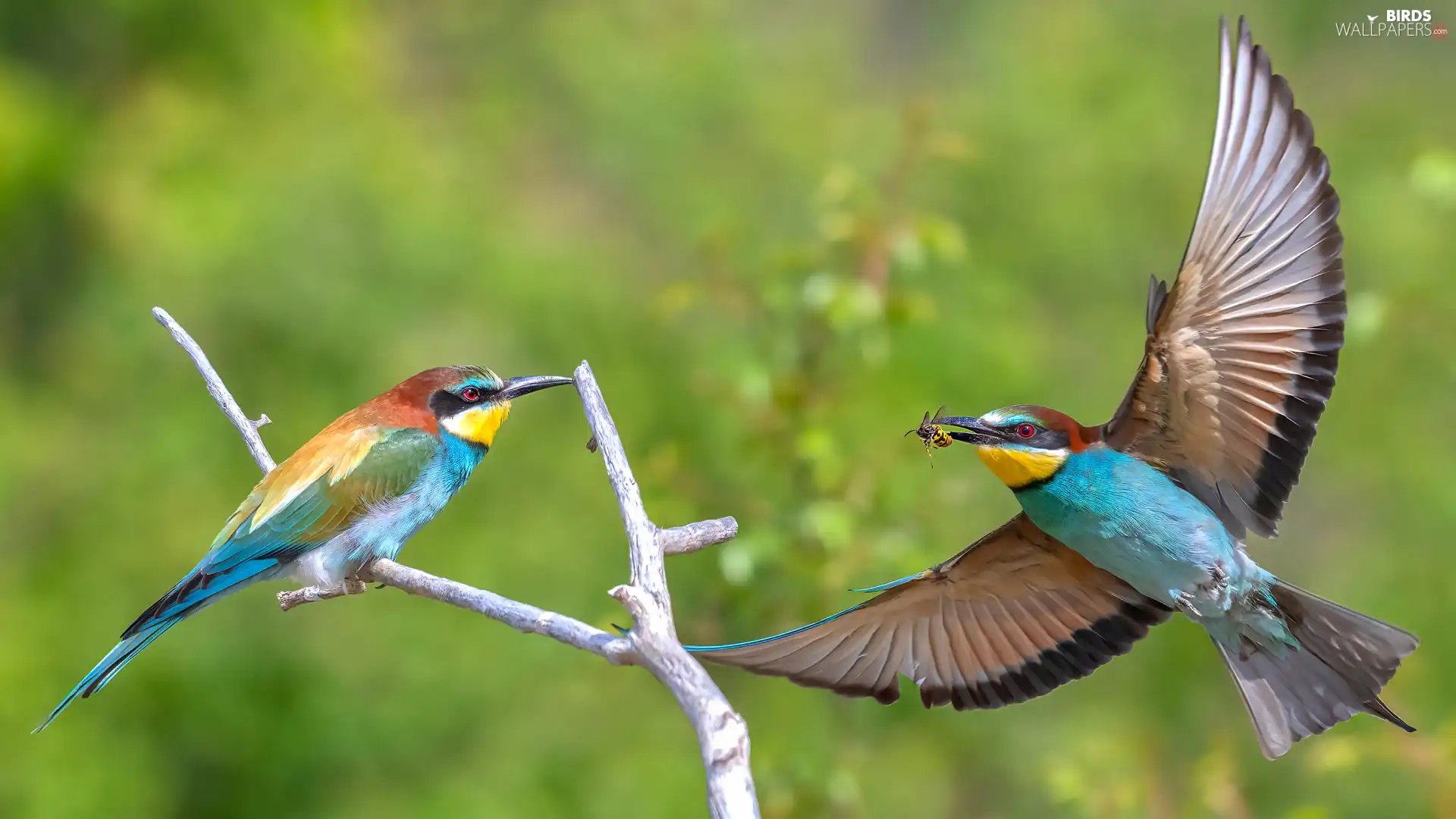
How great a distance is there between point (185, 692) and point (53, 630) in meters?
0.68

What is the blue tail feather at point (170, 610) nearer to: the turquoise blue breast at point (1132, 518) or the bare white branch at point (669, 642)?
the bare white branch at point (669, 642)

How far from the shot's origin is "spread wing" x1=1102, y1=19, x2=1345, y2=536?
2.55 meters

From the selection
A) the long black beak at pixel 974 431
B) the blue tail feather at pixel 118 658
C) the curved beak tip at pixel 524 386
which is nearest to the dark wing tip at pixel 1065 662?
the long black beak at pixel 974 431

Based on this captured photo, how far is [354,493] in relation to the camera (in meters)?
2.93

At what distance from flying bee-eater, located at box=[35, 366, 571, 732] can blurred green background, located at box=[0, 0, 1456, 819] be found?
0.66 meters

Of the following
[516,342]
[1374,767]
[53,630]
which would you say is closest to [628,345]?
[516,342]

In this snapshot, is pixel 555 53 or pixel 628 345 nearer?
pixel 628 345

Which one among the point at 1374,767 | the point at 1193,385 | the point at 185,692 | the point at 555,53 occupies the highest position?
the point at 555,53

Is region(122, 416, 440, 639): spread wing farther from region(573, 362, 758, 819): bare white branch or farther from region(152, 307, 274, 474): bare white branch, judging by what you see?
region(573, 362, 758, 819): bare white branch

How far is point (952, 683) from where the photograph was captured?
3145mm

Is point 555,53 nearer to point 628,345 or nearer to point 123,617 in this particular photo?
point 628,345

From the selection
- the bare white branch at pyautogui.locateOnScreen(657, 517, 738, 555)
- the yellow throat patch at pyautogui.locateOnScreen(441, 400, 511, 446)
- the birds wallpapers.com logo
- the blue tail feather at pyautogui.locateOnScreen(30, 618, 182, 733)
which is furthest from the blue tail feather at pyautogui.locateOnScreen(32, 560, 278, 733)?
the birds wallpapers.com logo

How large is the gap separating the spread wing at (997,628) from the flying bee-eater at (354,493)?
2.92 ft

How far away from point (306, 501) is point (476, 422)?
42 cm
